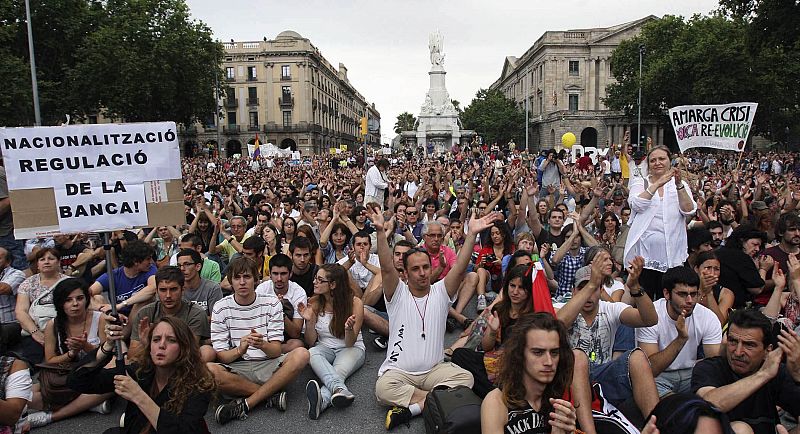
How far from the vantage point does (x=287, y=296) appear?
5.66 m

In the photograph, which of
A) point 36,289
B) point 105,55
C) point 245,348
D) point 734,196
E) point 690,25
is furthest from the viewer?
point 690,25

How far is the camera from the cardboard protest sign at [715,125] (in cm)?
1042

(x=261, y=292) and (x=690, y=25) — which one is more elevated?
(x=690, y=25)

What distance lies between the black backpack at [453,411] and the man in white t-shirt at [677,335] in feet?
4.71

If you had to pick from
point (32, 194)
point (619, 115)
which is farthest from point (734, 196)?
point (619, 115)

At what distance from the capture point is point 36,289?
219 inches

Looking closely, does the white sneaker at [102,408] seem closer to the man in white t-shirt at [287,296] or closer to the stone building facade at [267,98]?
the man in white t-shirt at [287,296]

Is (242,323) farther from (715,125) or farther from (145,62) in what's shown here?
(145,62)

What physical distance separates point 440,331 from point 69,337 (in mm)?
3190

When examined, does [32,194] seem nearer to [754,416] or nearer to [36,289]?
[36,289]

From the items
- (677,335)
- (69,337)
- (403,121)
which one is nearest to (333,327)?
(69,337)

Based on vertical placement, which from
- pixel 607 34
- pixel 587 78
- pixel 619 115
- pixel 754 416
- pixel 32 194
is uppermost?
pixel 607 34

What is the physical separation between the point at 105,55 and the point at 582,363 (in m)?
36.7

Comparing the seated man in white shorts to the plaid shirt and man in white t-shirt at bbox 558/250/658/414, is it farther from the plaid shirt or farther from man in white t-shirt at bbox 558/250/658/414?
the plaid shirt
